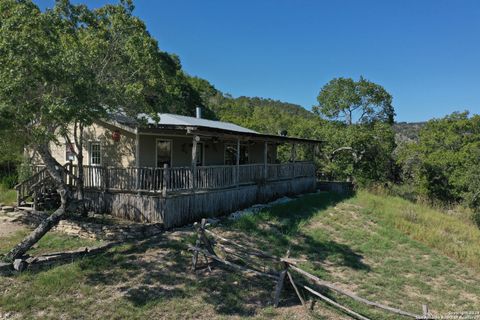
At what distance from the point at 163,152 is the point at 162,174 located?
3.56m

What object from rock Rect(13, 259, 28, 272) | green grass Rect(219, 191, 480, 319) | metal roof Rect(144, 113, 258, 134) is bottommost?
green grass Rect(219, 191, 480, 319)

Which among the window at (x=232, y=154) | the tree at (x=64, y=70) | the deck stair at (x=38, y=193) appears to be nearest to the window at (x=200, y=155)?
the window at (x=232, y=154)

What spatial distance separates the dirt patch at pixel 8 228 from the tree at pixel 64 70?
2.69 meters

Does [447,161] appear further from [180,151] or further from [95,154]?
[95,154]

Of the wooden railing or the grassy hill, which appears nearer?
the grassy hill

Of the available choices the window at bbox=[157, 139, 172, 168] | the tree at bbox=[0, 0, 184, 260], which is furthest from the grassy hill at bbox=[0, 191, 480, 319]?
the window at bbox=[157, 139, 172, 168]

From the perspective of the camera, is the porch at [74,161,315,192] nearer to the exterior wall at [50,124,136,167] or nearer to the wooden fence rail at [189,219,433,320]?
the exterior wall at [50,124,136,167]

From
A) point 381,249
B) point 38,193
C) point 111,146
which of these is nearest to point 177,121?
point 111,146

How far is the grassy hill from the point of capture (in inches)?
290

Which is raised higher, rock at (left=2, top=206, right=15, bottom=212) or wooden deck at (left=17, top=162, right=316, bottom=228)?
wooden deck at (left=17, top=162, right=316, bottom=228)

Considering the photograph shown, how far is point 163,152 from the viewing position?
1571 centimetres

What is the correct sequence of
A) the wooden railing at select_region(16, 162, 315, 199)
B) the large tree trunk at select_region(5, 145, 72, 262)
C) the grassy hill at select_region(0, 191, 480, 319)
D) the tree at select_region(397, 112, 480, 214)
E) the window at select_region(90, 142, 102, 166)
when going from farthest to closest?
1. the tree at select_region(397, 112, 480, 214)
2. the window at select_region(90, 142, 102, 166)
3. the wooden railing at select_region(16, 162, 315, 199)
4. the large tree trunk at select_region(5, 145, 72, 262)
5. the grassy hill at select_region(0, 191, 480, 319)

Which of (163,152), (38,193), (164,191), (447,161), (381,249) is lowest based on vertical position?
(381,249)

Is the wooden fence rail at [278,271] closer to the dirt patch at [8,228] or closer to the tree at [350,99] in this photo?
the dirt patch at [8,228]
